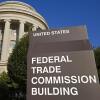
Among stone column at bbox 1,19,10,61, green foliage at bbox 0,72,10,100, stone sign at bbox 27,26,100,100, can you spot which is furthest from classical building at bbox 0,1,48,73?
stone sign at bbox 27,26,100,100

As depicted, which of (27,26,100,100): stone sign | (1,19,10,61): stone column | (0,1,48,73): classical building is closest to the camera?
(27,26,100,100): stone sign

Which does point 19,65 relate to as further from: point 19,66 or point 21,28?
point 21,28

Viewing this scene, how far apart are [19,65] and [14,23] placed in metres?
27.3

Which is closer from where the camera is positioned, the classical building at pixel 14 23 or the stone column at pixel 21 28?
the stone column at pixel 21 28

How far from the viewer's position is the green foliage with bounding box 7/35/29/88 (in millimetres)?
26095

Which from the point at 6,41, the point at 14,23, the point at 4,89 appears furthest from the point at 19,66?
the point at 14,23

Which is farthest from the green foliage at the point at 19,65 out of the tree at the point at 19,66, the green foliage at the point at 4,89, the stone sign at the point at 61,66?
the stone sign at the point at 61,66

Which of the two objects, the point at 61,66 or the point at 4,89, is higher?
the point at 4,89

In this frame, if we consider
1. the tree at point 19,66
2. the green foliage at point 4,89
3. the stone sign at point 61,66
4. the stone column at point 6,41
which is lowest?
the stone sign at point 61,66

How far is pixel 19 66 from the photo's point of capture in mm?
26766

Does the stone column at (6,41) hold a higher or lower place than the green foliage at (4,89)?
higher

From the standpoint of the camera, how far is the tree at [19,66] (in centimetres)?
2609

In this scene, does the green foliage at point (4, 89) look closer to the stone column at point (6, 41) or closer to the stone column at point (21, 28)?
the stone column at point (6, 41)

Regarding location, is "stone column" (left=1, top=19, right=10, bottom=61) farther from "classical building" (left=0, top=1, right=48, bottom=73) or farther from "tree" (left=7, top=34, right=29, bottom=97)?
"tree" (left=7, top=34, right=29, bottom=97)
